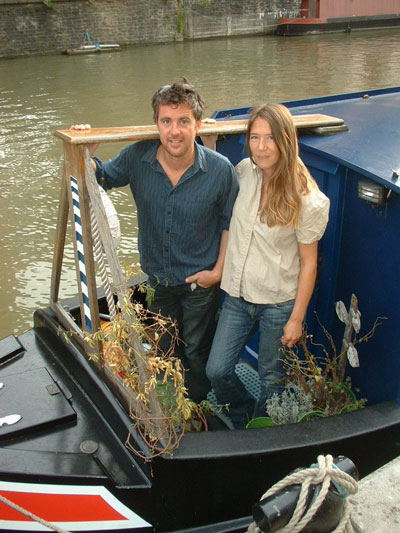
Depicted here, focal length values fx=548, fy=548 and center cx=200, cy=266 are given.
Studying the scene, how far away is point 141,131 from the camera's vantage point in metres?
2.60

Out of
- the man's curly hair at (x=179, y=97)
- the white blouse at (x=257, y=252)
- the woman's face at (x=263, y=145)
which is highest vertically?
the man's curly hair at (x=179, y=97)

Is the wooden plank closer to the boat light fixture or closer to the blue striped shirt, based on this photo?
the blue striped shirt

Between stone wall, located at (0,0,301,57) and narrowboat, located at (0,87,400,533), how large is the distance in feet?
76.4

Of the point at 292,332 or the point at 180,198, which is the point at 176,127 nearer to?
the point at 180,198

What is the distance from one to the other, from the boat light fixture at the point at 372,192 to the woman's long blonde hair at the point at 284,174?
29cm

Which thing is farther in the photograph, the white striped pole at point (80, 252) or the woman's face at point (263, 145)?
the white striped pole at point (80, 252)

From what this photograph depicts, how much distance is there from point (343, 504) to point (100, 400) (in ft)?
4.28

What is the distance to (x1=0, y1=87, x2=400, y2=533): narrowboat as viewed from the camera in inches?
89.9

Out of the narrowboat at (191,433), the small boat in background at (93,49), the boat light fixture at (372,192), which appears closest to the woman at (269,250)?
the boat light fixture at (372,192)

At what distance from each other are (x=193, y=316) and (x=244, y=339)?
0.32m

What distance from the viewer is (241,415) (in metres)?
3.04

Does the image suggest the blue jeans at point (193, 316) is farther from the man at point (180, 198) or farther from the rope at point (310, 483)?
the rope at point (310, 483)

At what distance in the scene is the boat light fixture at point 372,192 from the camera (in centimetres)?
248

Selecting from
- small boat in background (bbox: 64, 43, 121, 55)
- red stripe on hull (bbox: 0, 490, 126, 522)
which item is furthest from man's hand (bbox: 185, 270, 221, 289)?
small boat in background (bbox: 64, 43, 121, 55)
